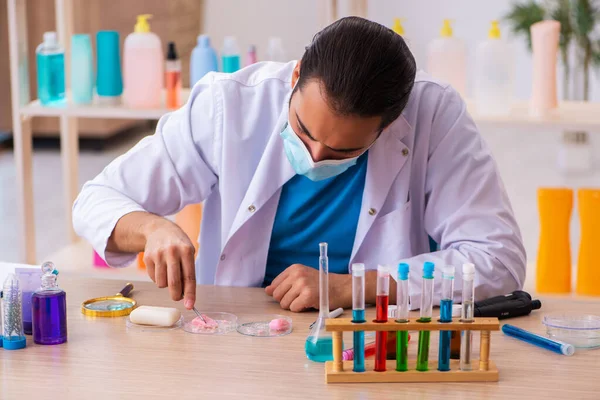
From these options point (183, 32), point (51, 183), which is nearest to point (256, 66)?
point (51, 183)

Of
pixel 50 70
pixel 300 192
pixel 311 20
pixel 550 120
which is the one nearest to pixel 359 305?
pixel 300 192

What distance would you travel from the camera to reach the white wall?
6.31m

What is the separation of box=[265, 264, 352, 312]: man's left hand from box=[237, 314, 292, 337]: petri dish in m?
0.05

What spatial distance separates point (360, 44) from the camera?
138 cm

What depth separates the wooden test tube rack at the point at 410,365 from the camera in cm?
116

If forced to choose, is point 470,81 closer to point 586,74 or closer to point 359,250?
point 586,74

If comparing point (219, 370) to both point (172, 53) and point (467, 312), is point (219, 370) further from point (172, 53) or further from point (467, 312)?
point (172, 53)

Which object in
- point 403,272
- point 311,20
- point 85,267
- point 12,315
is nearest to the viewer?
point 403,272

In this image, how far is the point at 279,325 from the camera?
138 centimetres

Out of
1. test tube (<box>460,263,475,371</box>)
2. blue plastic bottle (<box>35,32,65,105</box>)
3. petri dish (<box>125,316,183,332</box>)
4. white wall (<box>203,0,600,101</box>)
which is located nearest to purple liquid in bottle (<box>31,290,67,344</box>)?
petri dish (<box>125,316,183,332</box>)

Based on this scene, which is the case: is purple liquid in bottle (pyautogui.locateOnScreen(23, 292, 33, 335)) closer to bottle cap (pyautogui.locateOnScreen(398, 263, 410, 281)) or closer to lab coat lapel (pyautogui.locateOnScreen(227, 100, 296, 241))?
lab coat lapel (pyautogui.locateOnScreen(227, 100, 296, 241))

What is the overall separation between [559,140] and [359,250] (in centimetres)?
474

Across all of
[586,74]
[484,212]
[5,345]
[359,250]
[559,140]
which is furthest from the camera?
[559,140]

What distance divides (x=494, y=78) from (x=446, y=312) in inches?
54.9
